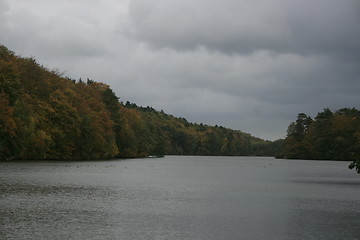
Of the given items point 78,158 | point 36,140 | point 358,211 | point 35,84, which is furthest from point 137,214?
point 78,158

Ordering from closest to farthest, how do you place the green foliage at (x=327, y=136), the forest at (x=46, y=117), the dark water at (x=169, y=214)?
1. the dark water at (x=169, y=214)
2. the forest at (x=46, y=117)
3. the green foliage at (x=327, y=136)

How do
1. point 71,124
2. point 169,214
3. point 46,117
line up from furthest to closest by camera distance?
point 71,124
point 46,117
point 169,214

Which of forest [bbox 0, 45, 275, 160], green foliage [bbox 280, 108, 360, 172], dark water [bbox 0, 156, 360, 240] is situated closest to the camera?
dark water [bbox 0, 156, 360, 240]

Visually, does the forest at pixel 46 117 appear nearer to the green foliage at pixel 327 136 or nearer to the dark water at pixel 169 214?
the dark water at pixel 169 214

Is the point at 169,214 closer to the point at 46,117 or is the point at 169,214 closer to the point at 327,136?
the point at 46,117

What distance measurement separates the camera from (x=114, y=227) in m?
21.3

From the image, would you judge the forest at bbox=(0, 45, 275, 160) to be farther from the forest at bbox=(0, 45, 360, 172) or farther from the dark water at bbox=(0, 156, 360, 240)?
the dark water at bbox=(0, 156, 360, 240)

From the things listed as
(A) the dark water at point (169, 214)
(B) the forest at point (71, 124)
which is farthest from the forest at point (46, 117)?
(A) the dark water at point (169, 214)

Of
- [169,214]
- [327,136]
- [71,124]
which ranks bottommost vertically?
[169,214]

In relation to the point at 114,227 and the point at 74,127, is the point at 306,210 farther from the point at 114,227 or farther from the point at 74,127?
the point at 74,127

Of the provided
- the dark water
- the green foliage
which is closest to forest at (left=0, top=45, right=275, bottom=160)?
the dark water

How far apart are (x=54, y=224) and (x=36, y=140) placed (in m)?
67.7

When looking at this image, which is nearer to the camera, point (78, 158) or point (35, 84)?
point (35, 84)

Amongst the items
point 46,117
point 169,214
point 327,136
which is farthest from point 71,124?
point 327,136
